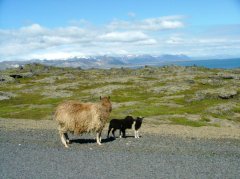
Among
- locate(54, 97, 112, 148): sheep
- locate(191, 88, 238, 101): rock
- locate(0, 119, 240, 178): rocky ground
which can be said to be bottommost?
locate(191, 88, 238, 101): rock

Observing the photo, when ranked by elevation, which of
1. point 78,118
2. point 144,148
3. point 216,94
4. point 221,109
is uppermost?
point 78,118

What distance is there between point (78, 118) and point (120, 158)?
6.22 meters

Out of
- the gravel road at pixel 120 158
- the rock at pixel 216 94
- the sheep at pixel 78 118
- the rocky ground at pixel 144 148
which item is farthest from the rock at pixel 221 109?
the sheep at pixel 78 118

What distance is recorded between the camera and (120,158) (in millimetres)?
25281

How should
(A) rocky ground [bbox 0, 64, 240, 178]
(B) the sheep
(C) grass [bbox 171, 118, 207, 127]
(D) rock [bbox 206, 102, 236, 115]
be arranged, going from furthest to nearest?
(D) rock [bbox 206, 102, 236, 115]
(C) grass [bbox 171, 118, 207, 127]
(B) the sheep
(A) rocky ground [bbox 0, 64, 240, 178]

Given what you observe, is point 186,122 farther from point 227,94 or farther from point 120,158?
point 120,158

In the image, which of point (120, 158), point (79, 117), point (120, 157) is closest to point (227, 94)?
point (79, 117)

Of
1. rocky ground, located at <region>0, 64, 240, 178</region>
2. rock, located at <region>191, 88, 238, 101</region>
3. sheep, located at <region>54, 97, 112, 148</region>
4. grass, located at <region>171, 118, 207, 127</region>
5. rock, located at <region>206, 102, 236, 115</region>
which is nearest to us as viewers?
rocky ground, located at <region>0, 64, 240, 178</region>

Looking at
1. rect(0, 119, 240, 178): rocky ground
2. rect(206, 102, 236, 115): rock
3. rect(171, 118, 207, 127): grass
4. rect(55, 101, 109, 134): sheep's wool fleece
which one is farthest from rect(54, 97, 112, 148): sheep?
rect(206, 102, 236, 115): rock

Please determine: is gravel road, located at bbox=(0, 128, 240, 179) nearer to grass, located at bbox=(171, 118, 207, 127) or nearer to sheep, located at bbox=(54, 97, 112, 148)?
sheep, located at bbox=(54, 97, 112, 148)

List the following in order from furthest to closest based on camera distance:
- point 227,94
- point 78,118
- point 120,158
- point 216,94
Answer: point 216,94
point 227,94
point 78,118
point 120,158

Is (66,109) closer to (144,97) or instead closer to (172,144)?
(172,144)

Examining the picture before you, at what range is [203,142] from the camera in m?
33.4

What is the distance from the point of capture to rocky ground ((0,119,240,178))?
21.3 meters
